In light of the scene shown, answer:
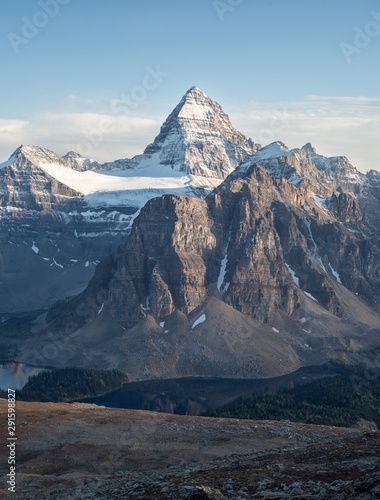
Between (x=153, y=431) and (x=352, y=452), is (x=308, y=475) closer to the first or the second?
(x=352, y=452)

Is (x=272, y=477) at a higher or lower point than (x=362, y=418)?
higher

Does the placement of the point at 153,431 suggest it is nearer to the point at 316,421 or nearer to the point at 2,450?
the point at 2,450

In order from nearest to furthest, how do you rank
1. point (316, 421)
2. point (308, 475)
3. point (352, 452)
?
1. point (308, 475)
2. point (352, 452)
3. point (316, 421)

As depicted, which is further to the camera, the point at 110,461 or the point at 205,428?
the point at 205,428

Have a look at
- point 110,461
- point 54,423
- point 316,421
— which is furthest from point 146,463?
point 316,421

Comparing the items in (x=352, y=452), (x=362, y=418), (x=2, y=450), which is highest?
(x=352, y=452)

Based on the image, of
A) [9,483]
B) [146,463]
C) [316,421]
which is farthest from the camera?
[316,421]

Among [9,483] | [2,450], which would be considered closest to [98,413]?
[2,450]
